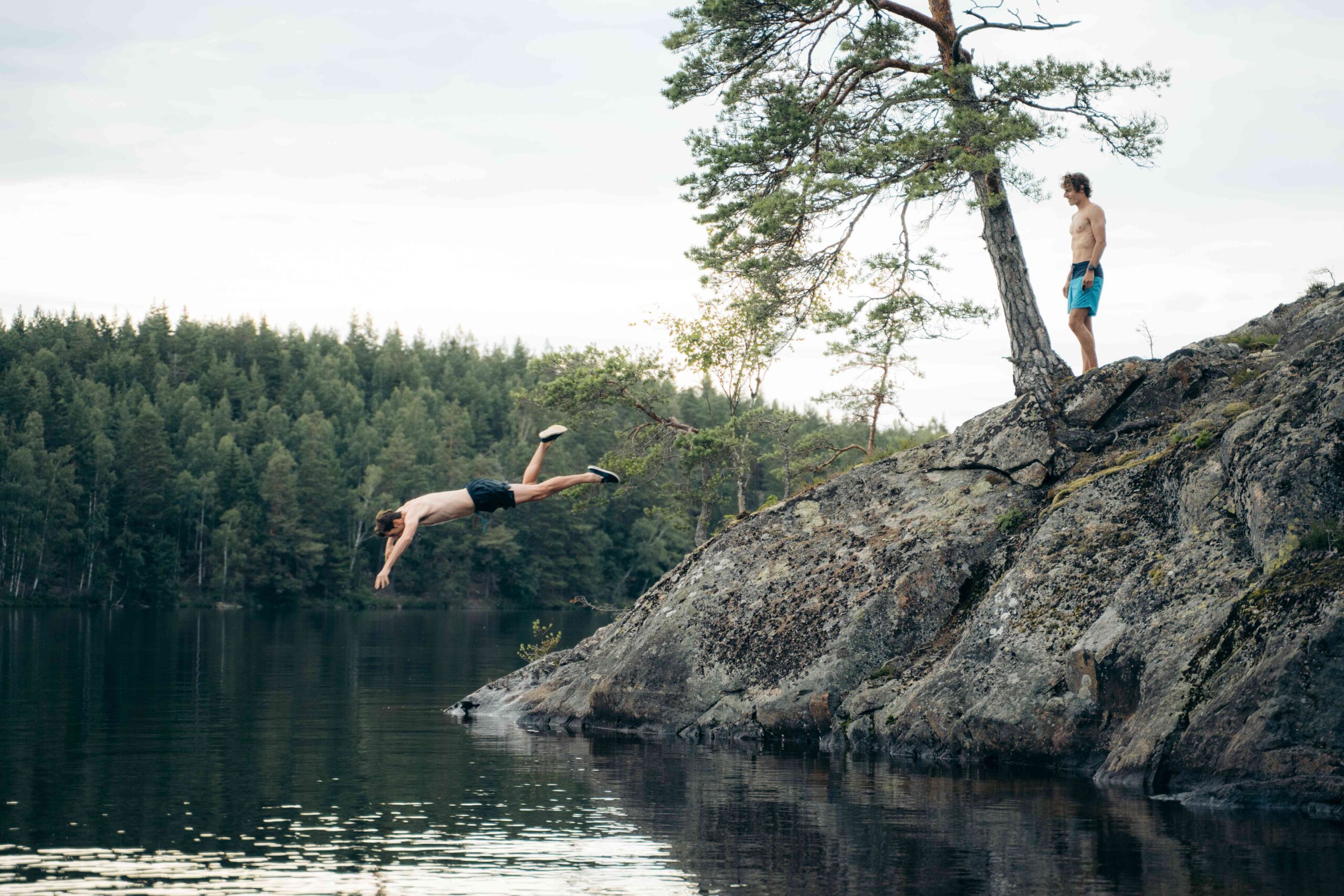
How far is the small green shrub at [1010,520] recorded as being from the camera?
20.9 m

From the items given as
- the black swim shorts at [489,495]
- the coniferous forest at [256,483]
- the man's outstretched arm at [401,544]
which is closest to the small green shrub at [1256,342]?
the black swim shorts at [489,495]

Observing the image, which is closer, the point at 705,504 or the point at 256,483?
the point at 705,504

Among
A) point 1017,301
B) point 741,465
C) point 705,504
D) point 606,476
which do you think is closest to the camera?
point 606,476

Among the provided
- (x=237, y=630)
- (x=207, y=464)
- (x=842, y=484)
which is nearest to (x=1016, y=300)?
(x=842, y=484)

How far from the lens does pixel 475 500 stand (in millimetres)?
18656

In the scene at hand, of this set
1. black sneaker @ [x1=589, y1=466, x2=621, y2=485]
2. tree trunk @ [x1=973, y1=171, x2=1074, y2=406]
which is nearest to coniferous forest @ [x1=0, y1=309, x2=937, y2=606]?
tree trunk @ [x1=973, y1=171, x2=1074, y2=406]

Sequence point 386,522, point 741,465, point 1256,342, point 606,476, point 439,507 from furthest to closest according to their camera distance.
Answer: point 741,465 → point 1256,342 → point 606,476 → point 439,507 → point 386,522

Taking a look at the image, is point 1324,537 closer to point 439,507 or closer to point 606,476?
point 606,476

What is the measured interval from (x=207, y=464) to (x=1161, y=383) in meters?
115

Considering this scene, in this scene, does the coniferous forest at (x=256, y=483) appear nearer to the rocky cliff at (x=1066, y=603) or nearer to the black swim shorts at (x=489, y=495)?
the rocky cliff at (x=1066, y=603)

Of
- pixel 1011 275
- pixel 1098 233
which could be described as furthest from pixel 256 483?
pixel 1098 233

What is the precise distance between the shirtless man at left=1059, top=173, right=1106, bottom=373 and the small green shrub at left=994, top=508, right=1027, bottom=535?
3.60 metres

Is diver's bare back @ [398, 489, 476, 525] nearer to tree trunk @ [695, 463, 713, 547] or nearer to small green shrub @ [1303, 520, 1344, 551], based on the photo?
small green shrub @ [1303, 520, 1344, 551]

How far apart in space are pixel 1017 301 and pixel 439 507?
39.2ft
